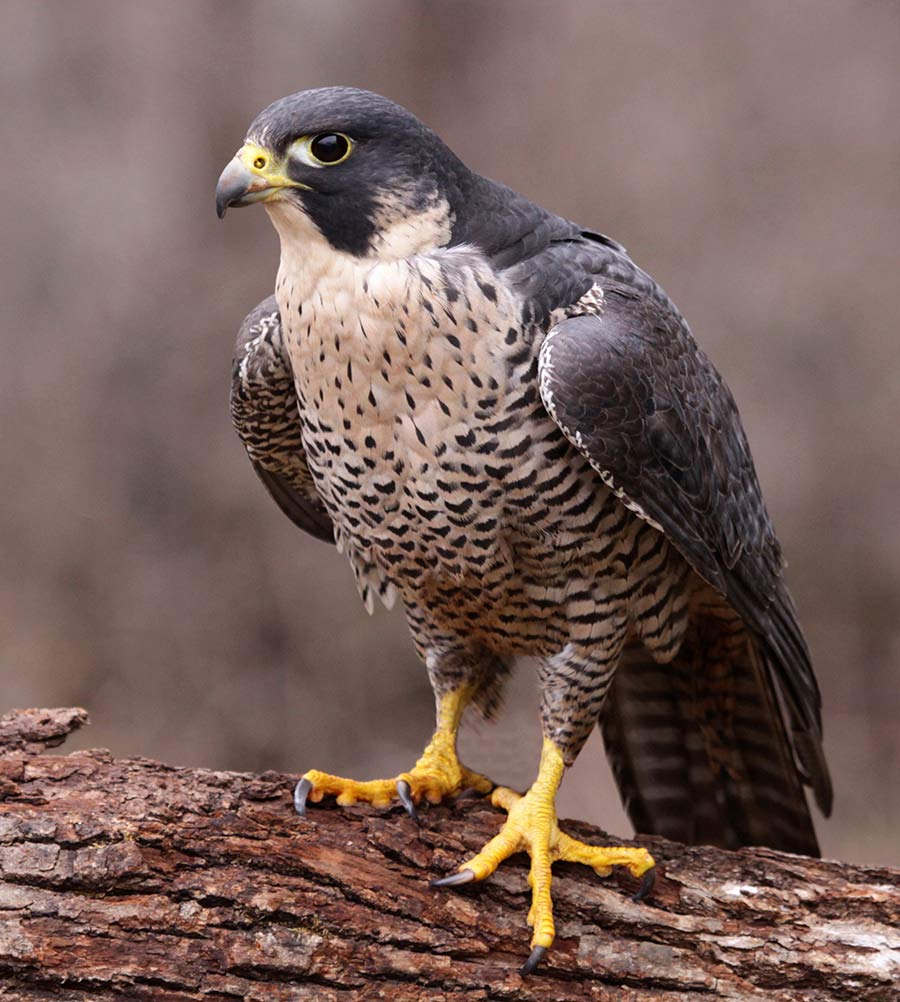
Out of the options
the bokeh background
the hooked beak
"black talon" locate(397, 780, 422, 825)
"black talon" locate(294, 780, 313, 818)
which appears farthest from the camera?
the bokeh background

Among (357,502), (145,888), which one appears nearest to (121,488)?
(357,502)

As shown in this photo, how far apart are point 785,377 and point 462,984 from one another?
183 inches

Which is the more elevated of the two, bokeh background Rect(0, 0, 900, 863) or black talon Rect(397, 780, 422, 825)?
bokeh background Rect(0, 0, 900, 863)

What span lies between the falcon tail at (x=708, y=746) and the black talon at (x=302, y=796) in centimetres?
122

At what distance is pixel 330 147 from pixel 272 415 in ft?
3.17

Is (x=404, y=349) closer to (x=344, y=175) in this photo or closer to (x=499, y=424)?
(x=499, y=424)

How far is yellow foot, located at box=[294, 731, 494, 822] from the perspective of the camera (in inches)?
129

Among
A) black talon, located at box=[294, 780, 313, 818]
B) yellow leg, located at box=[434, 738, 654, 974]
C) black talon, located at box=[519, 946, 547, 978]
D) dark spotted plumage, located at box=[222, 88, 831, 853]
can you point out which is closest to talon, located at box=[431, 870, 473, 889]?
yellow leg, located at box=[434, 738, 654, 974]

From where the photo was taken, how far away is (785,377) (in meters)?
6.89

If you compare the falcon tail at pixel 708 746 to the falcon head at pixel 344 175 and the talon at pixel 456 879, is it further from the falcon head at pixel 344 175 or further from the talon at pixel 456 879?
the falcon head at pixel 344 175

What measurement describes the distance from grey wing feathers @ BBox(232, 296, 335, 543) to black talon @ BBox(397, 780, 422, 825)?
3.63 ft

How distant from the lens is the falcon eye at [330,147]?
3029 mm

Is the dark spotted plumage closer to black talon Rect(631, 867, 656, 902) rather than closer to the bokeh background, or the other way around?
Result: black talon Rect(631, 867, 656, 902)

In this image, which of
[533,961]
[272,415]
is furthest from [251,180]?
[533,961]
